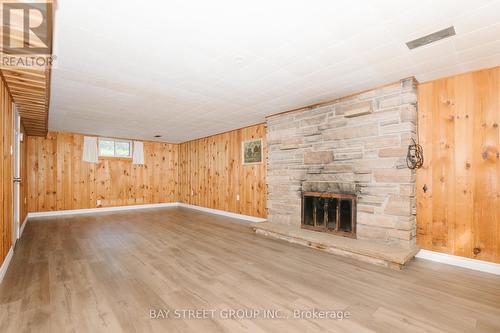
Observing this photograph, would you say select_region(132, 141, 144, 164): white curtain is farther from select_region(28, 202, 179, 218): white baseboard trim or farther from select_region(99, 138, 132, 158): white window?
select_region(28, 202, 179, 218): white baseboard trim

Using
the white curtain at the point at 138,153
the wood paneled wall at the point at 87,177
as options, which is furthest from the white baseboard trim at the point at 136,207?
the white curtain at the point at 138,153

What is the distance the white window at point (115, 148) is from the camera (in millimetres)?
7444

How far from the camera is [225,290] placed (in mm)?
2328

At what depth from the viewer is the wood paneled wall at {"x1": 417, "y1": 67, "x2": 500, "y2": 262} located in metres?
2.76

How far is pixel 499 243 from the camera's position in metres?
2.70

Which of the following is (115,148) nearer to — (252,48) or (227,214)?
(227,214)

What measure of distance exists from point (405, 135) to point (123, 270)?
3.94 meters

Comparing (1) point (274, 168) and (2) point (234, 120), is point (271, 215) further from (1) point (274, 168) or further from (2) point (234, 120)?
(2) point (234, 120)

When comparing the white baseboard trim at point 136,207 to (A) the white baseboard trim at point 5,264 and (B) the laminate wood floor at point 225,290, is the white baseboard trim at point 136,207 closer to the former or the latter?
(B) the laminate wood floor at point 225,290

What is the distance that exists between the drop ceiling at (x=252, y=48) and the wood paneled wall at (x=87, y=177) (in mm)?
3432

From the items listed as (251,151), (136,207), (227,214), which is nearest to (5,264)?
(227,214)

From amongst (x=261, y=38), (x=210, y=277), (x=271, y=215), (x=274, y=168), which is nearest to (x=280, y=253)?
(x=210, y=277)

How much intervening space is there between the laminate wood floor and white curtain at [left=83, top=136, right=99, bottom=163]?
390cm

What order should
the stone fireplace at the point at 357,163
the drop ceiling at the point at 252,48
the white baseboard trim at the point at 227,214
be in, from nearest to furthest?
1. the drop ceiling at the point at 252,48
2. the stone fireplace at the point at 357,163
3. the white baseboard trim at the point at 227,214
